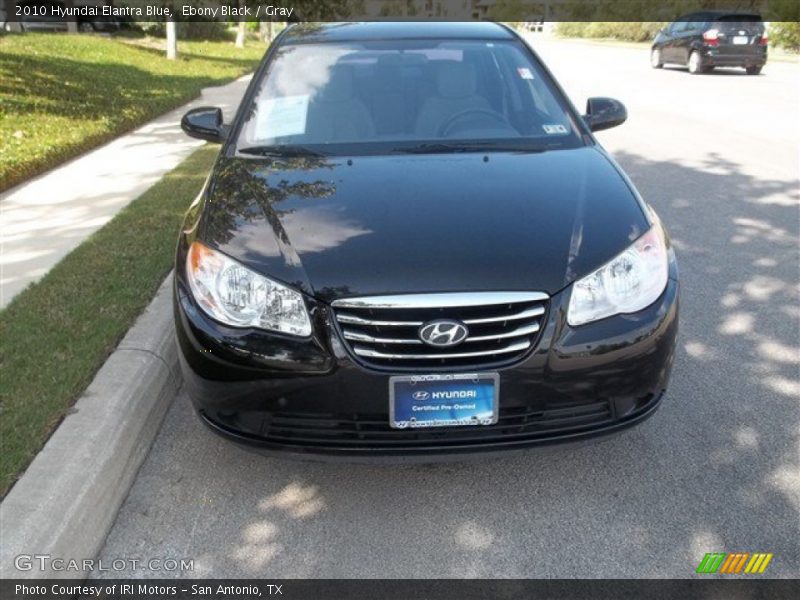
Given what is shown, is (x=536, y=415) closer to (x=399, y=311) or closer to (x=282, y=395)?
(x=399, y=311)

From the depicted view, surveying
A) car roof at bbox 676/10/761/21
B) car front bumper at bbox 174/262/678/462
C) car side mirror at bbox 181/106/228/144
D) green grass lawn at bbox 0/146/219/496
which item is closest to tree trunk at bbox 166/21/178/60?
car roof at bbox 676/10/761/21

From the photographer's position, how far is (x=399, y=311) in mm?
2654

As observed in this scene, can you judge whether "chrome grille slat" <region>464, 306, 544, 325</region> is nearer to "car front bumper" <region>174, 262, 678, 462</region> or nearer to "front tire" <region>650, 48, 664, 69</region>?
"car front bumper" <region>174, 262, 678, 462</region>

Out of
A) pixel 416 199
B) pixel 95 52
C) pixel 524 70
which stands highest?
pixel 524 70

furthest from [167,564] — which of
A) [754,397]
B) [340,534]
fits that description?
[754,397]

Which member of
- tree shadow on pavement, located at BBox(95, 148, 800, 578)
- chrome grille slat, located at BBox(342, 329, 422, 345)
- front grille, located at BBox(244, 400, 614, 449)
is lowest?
tree shadow on pavement, located at BBox(95, 148, 800, 578)

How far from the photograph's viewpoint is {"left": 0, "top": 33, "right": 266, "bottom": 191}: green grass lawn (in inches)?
343

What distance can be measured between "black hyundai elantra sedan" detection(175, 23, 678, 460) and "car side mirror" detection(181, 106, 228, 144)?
1062mm

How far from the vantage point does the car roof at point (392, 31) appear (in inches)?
180

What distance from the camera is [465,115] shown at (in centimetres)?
411

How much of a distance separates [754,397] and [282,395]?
90.0 inches

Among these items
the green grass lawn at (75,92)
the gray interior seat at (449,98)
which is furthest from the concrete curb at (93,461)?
the green grass lawn at (75,92)

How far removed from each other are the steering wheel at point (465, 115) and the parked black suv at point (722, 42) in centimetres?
1870

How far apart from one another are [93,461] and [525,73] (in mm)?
2930
